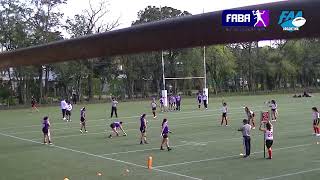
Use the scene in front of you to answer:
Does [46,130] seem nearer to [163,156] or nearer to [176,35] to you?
[163,156]

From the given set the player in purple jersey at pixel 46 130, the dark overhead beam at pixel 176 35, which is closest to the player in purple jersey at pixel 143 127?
the player in purple jersey at pixel 46 130

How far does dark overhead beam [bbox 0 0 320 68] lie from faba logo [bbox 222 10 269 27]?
0.02 m

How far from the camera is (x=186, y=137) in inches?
1083

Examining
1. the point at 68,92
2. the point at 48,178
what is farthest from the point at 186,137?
the point at 68,92

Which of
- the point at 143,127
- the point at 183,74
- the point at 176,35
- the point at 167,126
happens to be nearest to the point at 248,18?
the point at 176,35

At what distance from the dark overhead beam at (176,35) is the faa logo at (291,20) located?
0.01 m

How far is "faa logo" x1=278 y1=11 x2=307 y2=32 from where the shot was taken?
4.73 ft

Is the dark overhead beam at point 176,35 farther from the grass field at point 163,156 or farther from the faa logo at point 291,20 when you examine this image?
the grass field at point 163,156

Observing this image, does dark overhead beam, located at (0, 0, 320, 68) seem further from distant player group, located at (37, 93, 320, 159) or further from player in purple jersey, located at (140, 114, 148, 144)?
player in purple jersey, located at (140, 114, 148, 144)

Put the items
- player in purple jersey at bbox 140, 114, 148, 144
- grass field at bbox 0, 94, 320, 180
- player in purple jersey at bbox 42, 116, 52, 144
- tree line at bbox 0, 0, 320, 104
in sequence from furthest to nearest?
tree line at bbox 0, 0, 320, 104 → player in purple jersey at bbox 42, 116, 52, 144 → player in purple jersey at bbox 140, 114, 148, 144 → grass field at bbox 0, 94, 320, 180

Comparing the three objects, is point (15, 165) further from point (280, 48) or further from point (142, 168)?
point (280, 48)

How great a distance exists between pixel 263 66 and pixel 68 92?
136ft

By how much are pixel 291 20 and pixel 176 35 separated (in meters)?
0.39

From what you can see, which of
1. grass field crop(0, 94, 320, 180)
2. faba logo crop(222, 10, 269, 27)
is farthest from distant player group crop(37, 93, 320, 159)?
faba logo crop(222, 10, 269, 27)
